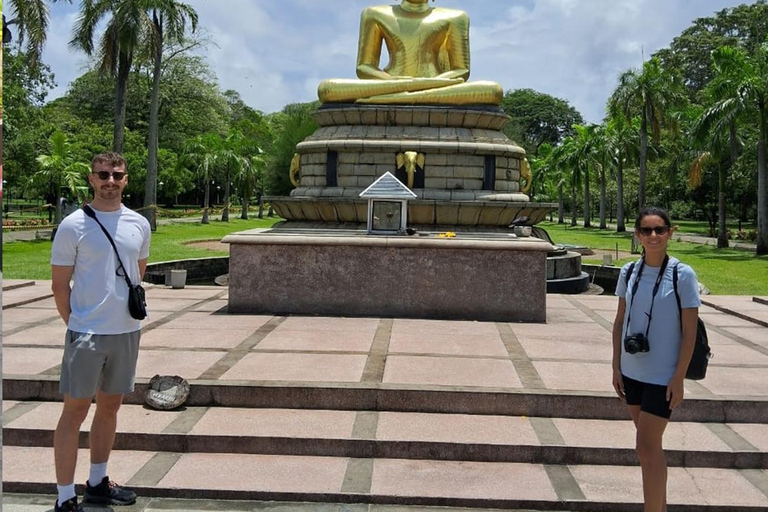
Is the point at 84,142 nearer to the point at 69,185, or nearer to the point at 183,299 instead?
the point at 69,185

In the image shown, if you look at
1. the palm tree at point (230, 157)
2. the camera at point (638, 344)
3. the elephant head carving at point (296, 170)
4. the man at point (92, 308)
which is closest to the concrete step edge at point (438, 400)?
the man at point (92, 308)

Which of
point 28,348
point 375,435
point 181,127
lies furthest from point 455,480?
point 181,127

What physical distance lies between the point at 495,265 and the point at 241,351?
3617mm

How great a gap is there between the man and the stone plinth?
5.13 m

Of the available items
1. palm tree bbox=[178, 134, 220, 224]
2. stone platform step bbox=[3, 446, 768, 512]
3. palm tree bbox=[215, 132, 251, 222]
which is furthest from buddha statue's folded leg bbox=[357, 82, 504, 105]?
palm tree bbox=[178, 134, 220, 224]

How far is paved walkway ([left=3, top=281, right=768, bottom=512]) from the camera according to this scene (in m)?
4.46

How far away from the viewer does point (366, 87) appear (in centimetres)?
1494

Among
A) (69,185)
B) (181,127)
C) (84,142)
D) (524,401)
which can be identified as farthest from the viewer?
(181,127)

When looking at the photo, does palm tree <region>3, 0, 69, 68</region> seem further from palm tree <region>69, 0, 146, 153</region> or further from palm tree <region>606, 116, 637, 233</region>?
palm tree <region>606, 116, 637, 233</region>

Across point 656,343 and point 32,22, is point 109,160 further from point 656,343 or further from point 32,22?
point 32,22

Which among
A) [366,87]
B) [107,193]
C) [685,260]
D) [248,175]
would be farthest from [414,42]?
[248,175]

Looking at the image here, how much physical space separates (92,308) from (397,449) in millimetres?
2274

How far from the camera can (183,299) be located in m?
10.8

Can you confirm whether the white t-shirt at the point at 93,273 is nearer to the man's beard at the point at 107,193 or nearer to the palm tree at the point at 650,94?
the man's beard at the point at 107,193
